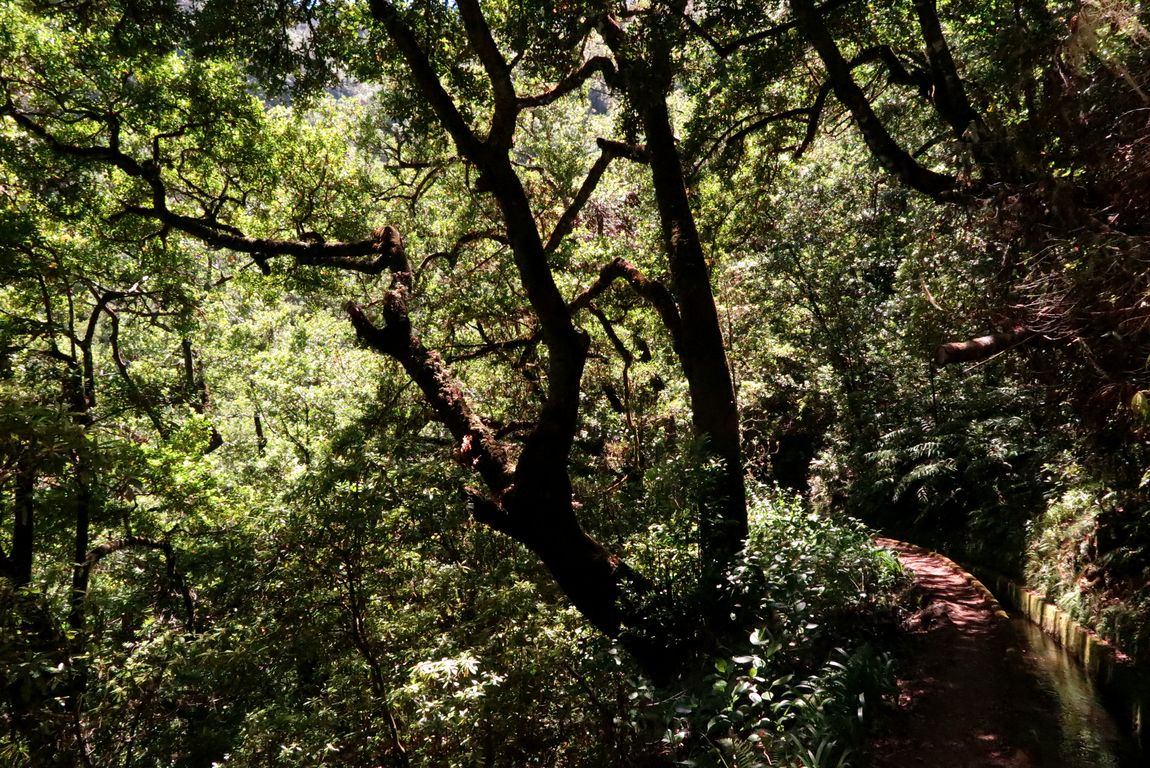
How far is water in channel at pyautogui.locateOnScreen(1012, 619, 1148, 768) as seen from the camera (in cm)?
432

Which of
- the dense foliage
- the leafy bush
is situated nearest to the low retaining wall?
the dense foliage

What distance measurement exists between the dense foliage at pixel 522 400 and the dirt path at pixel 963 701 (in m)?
0.38

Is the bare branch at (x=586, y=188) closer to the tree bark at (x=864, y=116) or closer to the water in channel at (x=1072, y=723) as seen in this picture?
the tree bark at (x=864, y=116)

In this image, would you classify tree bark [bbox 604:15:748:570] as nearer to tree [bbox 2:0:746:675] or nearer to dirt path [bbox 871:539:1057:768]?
tree [bbox 2:0:746:675]

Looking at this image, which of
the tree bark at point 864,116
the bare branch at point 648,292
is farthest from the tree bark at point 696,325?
the tree bark at point 864,116

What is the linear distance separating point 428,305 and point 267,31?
14.7ft

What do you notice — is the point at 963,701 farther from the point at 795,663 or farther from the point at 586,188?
the point at 586,188

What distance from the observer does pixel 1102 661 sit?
17.7ft

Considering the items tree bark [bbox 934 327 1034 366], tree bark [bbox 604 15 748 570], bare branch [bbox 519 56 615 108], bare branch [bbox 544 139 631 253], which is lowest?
tree bark [bbox 934 327 1034 366]

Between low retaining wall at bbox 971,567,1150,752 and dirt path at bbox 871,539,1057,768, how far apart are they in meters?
0.42

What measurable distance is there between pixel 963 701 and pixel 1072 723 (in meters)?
0.75

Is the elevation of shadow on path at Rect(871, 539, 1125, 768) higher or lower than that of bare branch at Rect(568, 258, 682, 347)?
lower

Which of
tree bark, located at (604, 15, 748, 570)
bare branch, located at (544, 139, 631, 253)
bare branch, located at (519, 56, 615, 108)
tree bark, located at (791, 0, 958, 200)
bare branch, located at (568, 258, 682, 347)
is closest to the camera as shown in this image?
tree bark, located at (791, 0, 958, 200)

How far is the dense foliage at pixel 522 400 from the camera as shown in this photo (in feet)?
13.3
